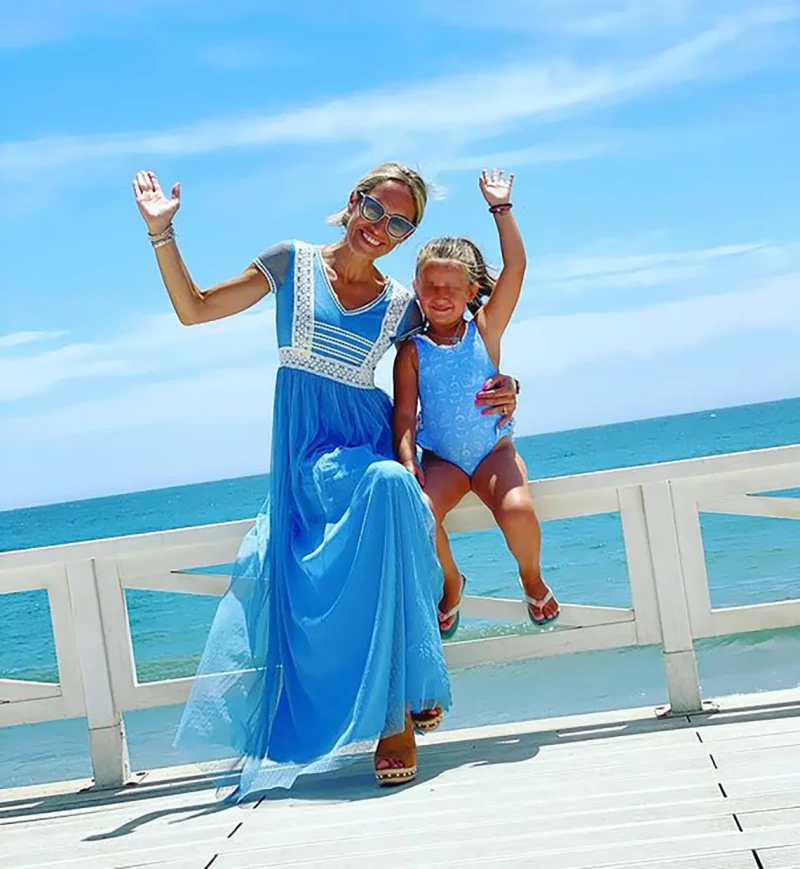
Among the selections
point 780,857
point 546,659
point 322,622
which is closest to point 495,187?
point 322,622

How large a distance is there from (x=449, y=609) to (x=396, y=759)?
A: 22.4 inches

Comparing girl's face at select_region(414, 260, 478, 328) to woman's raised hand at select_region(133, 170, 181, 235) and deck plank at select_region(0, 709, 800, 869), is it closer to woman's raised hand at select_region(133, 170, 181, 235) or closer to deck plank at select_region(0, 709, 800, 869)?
woman's raised hand at select_region(133, 170, 181, 235)

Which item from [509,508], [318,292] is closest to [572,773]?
[509,508]

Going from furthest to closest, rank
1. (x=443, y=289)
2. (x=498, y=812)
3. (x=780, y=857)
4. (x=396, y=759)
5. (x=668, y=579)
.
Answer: (x=668, y=579), (x=443, y=289), (x=396, y=759), (x=498, y=812), (x=780, y=857)

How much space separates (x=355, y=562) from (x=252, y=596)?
1.28 ft

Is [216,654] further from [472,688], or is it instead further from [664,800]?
[472,688]

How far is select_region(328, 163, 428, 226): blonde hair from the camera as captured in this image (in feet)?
12.4

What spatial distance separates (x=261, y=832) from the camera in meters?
2.88

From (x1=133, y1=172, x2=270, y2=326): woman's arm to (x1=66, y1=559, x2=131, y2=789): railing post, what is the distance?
0.95m

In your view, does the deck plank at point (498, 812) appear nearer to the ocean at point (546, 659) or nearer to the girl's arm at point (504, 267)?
the girl's arm at point (504, 267)

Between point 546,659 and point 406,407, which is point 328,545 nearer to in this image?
point 406,407

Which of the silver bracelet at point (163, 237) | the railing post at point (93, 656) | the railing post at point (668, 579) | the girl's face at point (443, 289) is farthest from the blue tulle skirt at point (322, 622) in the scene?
the railing post at point (668, 579)

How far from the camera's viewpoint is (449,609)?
371cm

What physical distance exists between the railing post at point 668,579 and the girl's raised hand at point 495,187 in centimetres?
103
